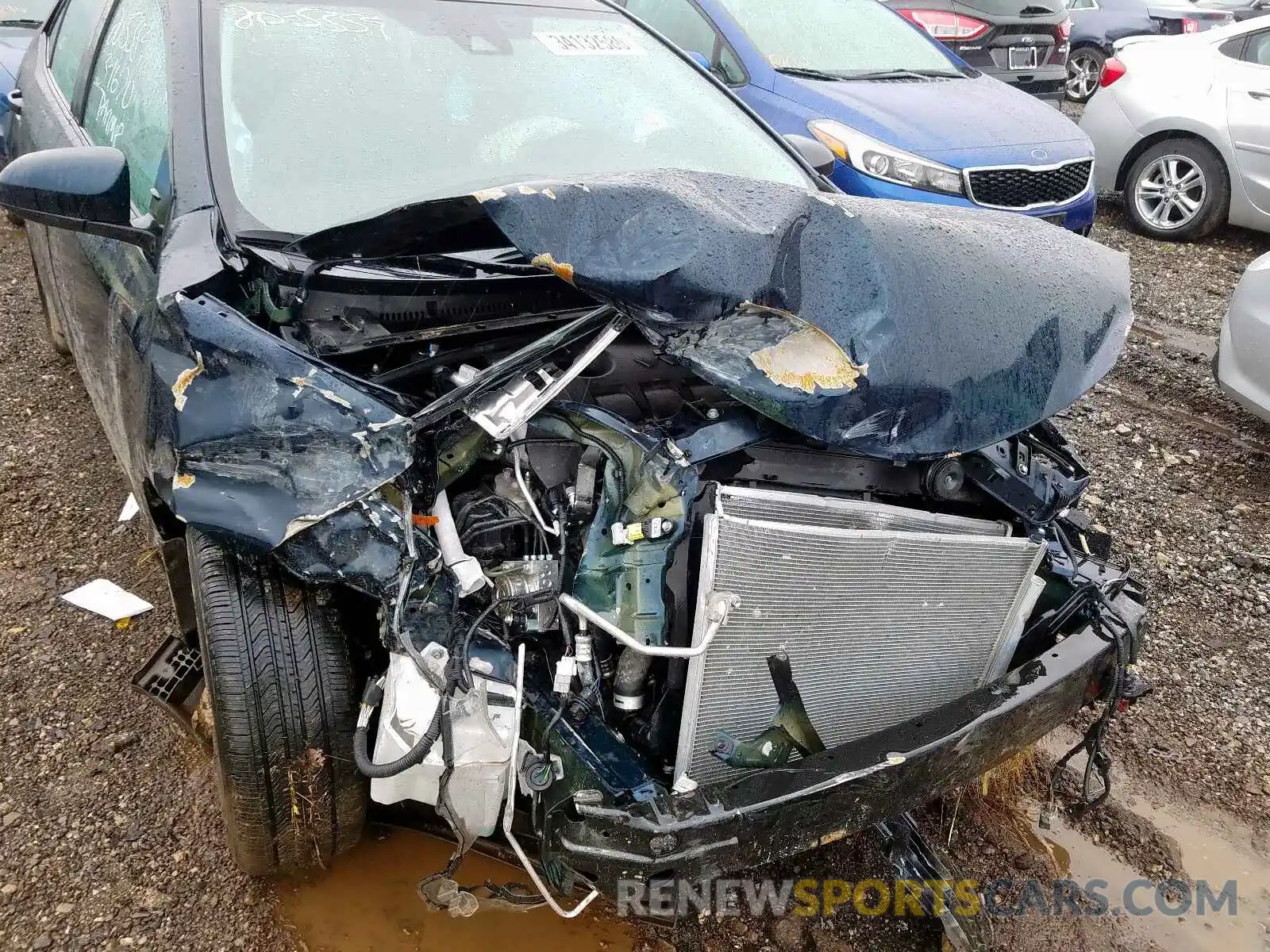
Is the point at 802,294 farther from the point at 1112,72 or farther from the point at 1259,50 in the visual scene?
the point at 1112,72

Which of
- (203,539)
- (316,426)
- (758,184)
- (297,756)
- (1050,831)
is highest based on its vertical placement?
(758,184)

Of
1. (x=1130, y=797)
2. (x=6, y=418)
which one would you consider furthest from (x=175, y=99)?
(x=1130, y=797)

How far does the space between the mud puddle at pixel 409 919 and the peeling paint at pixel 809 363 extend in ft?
4.26

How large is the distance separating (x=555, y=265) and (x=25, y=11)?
243 inches

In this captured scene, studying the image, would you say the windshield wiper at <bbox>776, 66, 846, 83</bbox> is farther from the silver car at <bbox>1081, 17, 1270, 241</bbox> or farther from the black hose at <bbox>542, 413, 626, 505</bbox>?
the black hose at <bbox>542, 413, 626, 505</bbox>

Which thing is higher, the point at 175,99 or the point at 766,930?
the point at 175,99

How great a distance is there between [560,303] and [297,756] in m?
1.09

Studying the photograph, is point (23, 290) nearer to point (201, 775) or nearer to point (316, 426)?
point (201, 775)

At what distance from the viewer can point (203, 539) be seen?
73.5 inches

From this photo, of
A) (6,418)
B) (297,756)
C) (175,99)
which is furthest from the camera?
(6,418)

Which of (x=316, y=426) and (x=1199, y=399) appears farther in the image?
(x=1199, y=399)

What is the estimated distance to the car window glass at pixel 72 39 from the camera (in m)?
3.18

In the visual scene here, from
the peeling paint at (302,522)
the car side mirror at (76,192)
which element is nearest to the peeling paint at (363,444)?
the peeling paint at (302,522)

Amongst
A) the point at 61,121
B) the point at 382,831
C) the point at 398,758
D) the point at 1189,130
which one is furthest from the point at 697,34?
the point at 398,758
